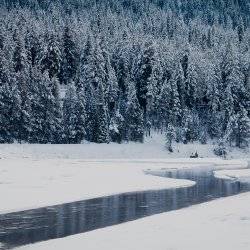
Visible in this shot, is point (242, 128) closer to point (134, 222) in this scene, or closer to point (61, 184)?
point (61, 184)

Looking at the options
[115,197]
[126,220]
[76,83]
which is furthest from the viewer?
[76,83]

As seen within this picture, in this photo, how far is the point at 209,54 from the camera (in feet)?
412

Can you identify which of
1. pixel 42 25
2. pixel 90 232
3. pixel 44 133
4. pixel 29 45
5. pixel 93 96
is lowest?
pixel 90 232

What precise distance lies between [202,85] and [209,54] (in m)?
21.9

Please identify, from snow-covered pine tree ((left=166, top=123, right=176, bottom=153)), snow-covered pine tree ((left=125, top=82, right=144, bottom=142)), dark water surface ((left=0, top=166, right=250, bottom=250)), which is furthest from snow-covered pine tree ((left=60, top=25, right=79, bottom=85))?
dark water surface ((left=0, top=166, right=250, bottom=250))

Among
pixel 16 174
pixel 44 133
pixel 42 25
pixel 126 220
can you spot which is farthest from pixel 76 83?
pixel 126 220

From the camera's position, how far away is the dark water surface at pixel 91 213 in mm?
22656

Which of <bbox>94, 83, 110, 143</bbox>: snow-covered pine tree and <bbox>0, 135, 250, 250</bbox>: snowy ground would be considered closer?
<bbox>0, 135, 250, 250</bbox>: snowy ground

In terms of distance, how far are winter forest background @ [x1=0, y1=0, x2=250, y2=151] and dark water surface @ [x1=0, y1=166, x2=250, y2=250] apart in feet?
145

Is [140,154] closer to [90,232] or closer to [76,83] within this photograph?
[76,83]

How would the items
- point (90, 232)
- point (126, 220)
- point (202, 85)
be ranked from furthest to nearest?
1. point (202, 85)
2. point (126, 220)
3. point (90, 232)

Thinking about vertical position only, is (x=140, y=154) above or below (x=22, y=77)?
below

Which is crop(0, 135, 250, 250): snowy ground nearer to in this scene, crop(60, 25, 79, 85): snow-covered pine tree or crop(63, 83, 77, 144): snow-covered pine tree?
crop(63, 83, 77, 144): snow-covered pine tree

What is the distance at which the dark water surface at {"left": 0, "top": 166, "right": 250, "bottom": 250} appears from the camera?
2266 centimetres
